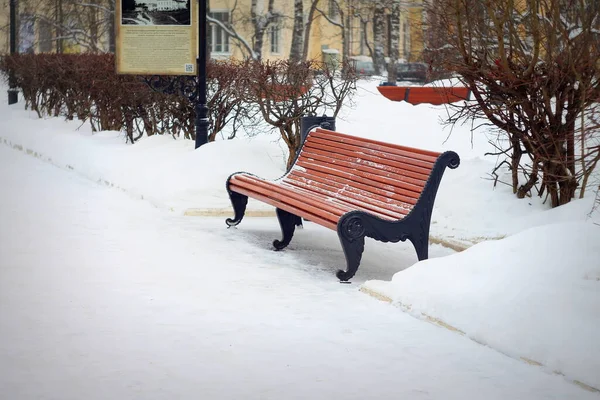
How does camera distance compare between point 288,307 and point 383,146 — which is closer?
A: point 288,307

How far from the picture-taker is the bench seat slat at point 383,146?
730 cm

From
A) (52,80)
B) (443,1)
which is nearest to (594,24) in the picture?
(443,1)

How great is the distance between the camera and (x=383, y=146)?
7.93 m

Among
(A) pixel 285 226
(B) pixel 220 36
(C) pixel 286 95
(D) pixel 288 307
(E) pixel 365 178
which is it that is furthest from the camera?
(B) pixel 220 36

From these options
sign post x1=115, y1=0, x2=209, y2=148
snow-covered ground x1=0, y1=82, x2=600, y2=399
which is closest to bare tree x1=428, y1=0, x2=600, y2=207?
snow-covered ground x1=0, y1=82, x2=600, y2=399

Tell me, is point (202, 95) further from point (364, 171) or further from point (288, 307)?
point (288, 307)

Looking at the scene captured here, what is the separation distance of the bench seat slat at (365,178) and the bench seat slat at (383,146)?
209mm

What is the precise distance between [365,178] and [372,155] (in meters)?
0.20

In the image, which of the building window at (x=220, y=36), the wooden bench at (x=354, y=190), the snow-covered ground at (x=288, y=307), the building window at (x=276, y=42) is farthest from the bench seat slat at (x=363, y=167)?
the building window at (x=276, y=42)

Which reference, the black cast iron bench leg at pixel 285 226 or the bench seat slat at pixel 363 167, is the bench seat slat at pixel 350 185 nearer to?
the bench seat slat at pixel 363 167

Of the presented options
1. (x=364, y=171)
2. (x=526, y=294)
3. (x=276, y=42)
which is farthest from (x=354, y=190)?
(x=276, y=42)

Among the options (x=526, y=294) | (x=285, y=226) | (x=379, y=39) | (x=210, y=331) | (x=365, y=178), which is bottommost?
(x=210, y=331)

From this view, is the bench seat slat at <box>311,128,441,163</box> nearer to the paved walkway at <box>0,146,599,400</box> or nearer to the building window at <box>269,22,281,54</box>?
the paved walkway at <box>0,146,599,400</box>

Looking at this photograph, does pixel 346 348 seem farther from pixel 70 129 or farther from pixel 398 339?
pixel 70 129
